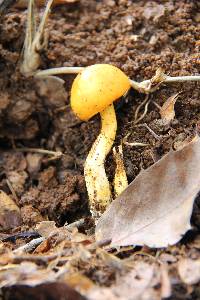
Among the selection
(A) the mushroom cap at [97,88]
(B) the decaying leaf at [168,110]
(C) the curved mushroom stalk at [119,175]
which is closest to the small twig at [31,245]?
(C) the curved mushroom stalk at [119,175]

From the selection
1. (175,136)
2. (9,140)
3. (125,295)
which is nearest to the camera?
(125,295)

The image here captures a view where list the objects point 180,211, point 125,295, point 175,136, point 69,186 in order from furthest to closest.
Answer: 1. point 69,186
2. point 175,136
3. point 180,211
4. point 125,295

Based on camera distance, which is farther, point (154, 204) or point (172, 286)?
point (154, 204)

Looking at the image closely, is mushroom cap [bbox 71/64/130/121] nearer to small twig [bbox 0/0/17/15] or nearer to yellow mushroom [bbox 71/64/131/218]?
yellow mushroom [bbox 71/64/131/218]

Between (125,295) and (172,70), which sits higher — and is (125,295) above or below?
below

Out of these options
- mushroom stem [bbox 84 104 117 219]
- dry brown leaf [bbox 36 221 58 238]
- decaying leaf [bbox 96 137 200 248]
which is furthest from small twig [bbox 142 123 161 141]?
dry brown leaf [bbox 36 221 58 238]

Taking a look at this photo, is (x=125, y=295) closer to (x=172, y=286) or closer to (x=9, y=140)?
(x=172, y=286)

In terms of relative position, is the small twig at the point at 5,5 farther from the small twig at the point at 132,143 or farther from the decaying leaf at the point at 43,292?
the decaying leaf at the point at 43,292

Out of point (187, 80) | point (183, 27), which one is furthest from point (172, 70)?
point (183, 27)
